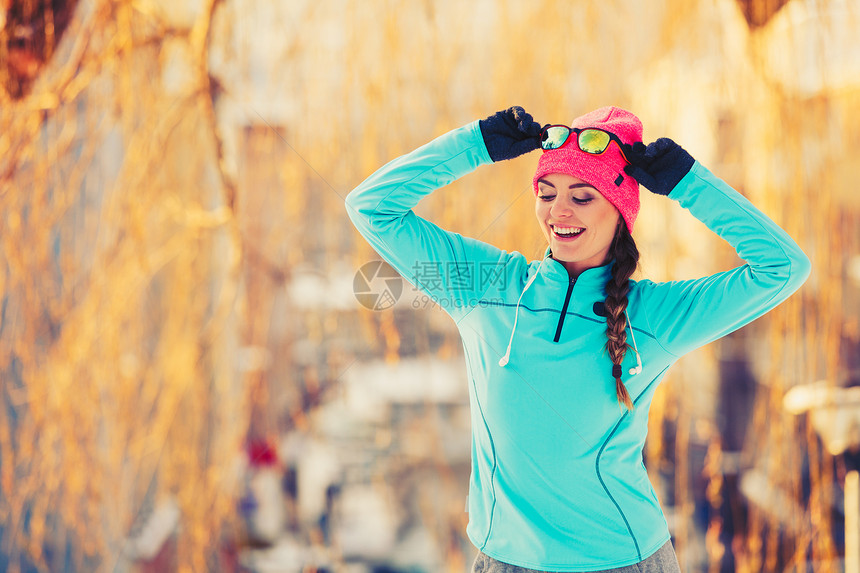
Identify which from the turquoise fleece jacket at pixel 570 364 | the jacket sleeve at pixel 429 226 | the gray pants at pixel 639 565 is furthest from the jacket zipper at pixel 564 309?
the gray pants at pixel 639 565

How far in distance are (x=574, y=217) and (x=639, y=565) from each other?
1.45 feet

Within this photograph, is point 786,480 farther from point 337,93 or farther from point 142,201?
point 142,201

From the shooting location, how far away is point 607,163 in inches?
30.7

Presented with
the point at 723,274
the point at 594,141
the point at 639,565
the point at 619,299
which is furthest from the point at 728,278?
the point at 639,565

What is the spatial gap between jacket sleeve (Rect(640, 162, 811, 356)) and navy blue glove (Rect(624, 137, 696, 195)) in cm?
1

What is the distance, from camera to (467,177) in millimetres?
1942

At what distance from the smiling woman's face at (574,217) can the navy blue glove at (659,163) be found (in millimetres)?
55

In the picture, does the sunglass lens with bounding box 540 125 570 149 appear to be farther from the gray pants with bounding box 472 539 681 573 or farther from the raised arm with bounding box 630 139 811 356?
the gray pants with bounding box 472 539 681 573

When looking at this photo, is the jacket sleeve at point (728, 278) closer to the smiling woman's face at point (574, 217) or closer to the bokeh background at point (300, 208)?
the smiling woman's face at point (574, 217)

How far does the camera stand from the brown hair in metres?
0.76

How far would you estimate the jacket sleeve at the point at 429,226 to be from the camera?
81cm

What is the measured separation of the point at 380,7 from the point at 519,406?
1493 mm

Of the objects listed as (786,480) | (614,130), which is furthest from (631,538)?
(786,480)

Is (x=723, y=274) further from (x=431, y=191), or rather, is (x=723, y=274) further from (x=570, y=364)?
(x=431, y=191)
